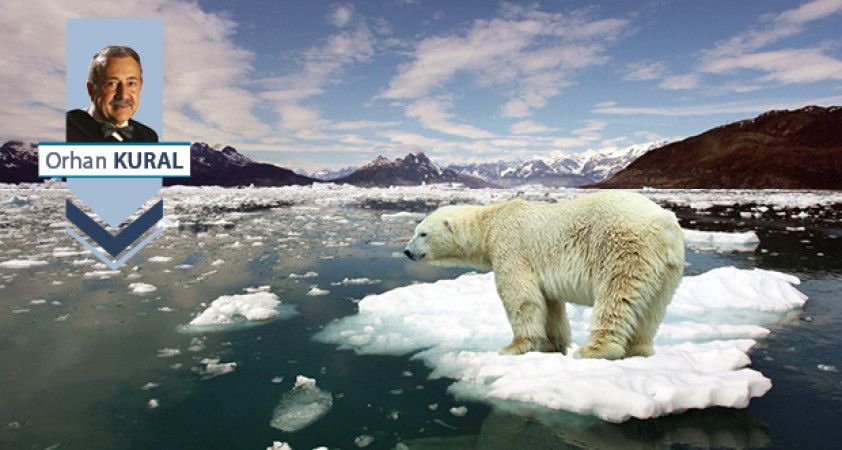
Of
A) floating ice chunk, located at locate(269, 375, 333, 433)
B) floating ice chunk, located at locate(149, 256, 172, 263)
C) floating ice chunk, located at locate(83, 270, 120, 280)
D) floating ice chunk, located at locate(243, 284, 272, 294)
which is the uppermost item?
floating ice chunk, located at locate(149, 256, 172, 263)

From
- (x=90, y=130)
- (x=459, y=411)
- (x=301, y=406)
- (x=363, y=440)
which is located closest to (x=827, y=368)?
(x=459, y=411)

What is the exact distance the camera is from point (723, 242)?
566 inches

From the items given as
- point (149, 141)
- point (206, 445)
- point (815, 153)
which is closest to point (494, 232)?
point (206, 445)

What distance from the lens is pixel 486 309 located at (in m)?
6.73

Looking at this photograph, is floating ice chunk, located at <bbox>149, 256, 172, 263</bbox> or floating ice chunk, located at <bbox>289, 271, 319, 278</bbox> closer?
floating ice chunk, located at <bbox>289, 271, 319, 278</bbox>

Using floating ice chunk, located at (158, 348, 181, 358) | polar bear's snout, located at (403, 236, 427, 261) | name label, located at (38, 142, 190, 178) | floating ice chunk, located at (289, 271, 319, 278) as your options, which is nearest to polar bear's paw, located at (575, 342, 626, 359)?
polar bear's snout, located at (403, 236, 427, 261)

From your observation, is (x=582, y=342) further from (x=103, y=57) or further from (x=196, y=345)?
(x=103, y=57)

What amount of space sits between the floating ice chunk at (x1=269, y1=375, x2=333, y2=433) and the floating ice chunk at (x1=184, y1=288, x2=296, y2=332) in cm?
250

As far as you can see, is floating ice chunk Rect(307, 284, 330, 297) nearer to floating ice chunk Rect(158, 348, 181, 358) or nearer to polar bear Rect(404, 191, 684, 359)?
floating ice chunk Rect(158, 348, 181, 358)

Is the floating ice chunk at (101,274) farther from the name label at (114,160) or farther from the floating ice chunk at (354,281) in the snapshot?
the floating ice chunk at (354,281)

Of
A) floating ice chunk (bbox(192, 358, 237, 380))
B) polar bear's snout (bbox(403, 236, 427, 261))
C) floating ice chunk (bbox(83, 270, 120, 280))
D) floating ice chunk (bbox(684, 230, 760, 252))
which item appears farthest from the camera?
floating ice chunk (bbox(684, 230, 760, 252))

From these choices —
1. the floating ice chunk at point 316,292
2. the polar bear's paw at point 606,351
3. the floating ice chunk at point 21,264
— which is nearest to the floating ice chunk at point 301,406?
the polar bear's paw at point 606,351

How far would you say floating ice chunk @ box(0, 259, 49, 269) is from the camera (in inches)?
407

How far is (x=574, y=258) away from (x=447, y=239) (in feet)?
4.52
